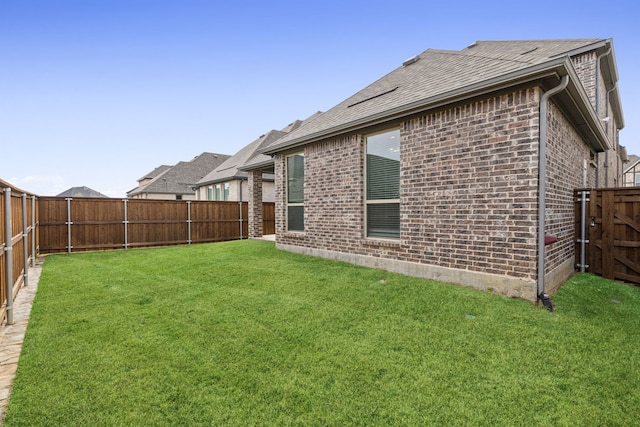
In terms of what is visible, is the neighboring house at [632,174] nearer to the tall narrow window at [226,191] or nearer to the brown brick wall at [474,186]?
the brown brick wall at [474,186]

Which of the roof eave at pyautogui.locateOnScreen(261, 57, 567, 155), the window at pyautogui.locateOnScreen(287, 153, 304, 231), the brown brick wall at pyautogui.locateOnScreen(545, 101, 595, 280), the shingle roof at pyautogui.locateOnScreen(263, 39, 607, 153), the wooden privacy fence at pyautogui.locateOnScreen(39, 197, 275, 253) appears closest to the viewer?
the roof eave at pyautogui.locateOnScreen(261, 57, 567, 155)

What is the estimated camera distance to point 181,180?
32.3 m

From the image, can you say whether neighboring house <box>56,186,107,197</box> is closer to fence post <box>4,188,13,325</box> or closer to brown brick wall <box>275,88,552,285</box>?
fence post <box>4,188,13,325</box>

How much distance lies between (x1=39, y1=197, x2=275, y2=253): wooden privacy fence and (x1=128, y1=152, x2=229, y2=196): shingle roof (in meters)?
18.4

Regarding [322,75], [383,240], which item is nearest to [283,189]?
[383,240]

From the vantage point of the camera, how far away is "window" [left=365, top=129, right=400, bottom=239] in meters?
6.43

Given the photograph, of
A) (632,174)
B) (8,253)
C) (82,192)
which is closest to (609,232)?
(8,253)

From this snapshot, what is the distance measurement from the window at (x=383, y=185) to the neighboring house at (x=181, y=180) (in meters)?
27.1

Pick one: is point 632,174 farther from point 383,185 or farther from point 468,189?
point 468,189

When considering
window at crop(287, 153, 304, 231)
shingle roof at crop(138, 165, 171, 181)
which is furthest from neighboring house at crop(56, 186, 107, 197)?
window at crop(287, 153, 304, 231)

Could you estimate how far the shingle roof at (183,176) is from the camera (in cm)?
3150

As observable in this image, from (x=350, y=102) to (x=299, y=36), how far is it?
583 centimetres

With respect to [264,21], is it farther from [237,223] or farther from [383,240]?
[383,240]

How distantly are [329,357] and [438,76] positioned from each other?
237 inches
